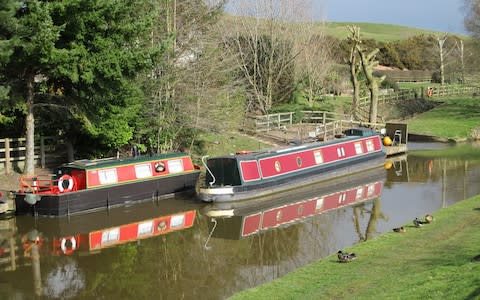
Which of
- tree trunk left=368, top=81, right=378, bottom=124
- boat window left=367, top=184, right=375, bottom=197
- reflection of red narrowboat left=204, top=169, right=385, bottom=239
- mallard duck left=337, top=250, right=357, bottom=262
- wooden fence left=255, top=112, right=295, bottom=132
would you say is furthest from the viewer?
tree trunk left=368, top=81, right=378, bottom=124

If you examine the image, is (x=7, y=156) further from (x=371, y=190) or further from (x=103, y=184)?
(x=371, y=190)

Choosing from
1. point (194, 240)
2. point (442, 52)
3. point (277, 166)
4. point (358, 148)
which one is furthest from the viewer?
point (442, 52)

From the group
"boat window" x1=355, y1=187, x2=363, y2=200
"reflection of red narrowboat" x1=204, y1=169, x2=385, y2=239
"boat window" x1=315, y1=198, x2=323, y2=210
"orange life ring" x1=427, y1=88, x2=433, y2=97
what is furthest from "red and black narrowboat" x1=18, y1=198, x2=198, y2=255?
"orange life ring" x1=427, y1=88, x2=433, y2=97

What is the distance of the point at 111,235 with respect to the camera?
1791cm

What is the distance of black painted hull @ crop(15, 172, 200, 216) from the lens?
19641mm

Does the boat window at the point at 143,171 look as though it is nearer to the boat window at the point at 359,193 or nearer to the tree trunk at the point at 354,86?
the boat window at the point at 359,193

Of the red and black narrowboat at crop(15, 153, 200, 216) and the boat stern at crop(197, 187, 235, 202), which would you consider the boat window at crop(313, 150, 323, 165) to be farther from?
the boat stern at crop(197, 187, 235, 202)

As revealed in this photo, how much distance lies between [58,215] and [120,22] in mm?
7258

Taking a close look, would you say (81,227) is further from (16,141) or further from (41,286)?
(16,141)

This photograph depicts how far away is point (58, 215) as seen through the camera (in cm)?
1962

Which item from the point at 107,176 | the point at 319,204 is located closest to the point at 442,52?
the point at 319,204

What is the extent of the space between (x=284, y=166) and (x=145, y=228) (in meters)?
7.57

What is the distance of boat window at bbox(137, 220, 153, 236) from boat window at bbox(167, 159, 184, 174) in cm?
389

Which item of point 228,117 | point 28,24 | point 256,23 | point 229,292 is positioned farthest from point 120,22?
point 256,23
